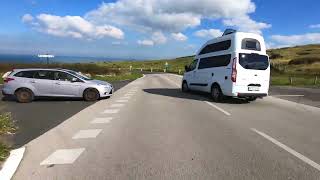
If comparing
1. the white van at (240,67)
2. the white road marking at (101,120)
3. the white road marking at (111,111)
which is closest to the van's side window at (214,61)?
the white van at (240,67)

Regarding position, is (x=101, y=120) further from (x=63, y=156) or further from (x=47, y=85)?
(x=47, y=85)

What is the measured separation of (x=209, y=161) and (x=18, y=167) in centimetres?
298

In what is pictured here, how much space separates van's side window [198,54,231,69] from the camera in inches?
669

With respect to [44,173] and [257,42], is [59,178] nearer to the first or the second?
[44,173]

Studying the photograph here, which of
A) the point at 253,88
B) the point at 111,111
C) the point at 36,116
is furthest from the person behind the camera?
the point at 253,88

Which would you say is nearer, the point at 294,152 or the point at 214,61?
the point at 294,152

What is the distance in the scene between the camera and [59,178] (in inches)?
225

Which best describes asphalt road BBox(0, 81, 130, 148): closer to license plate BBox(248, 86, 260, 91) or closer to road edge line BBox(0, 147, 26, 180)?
road edge line BBox(0, 147, 26, 180)

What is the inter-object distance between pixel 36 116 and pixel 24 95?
4.98m

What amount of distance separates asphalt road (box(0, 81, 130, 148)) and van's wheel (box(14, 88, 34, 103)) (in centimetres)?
34

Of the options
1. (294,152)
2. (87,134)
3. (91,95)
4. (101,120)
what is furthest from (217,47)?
(294,152)

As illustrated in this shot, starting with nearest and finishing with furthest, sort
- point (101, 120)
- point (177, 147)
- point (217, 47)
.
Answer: point (177, 147) < point (101, 120) < point (217, 47)

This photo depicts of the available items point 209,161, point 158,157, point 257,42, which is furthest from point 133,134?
point 257,42

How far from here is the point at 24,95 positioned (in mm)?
17094
